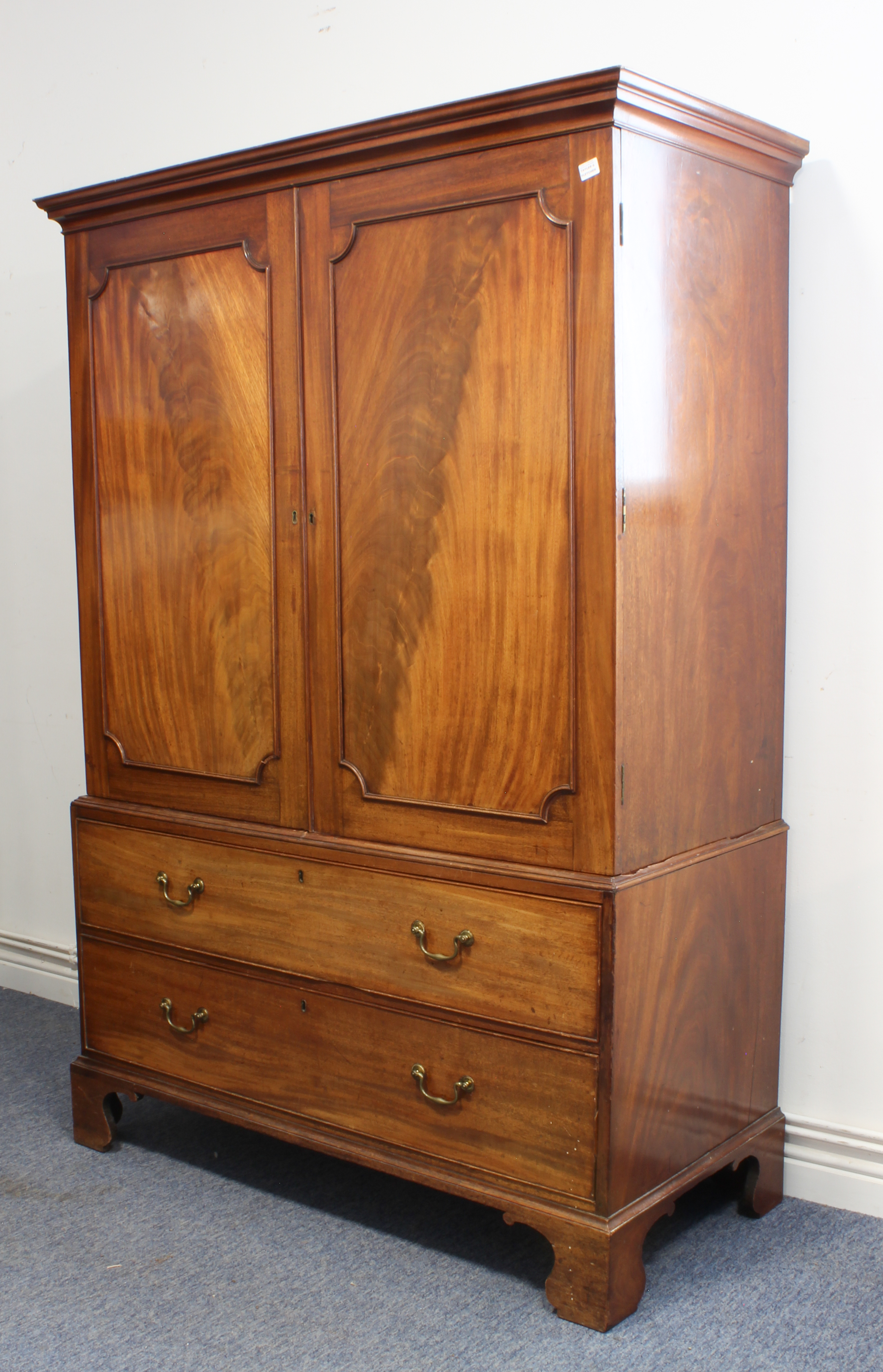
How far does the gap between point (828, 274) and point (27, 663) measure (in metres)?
2.21

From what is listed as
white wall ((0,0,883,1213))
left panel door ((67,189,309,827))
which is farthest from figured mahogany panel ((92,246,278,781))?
white wall ((0,0,883,1213))

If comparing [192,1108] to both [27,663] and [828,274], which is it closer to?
[27,663]

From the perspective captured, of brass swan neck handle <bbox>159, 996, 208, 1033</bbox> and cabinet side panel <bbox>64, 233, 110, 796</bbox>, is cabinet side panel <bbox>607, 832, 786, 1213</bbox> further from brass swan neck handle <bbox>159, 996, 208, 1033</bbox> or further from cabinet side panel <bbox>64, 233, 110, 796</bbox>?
cabinet side panel <bbox>64, 233, 110, 796</bbox>

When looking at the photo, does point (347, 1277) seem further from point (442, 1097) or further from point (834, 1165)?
point (834, 1165)

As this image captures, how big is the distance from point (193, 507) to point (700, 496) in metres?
0.89

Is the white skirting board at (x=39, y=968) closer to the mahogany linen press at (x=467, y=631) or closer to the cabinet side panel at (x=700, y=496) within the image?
the mahogany linen press at (x=467, y=631)

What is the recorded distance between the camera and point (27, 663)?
10.8 ft

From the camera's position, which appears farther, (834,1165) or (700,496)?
(834,1165)

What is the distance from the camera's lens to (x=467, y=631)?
1.91 m

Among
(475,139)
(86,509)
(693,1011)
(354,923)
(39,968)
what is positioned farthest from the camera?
(39,968)

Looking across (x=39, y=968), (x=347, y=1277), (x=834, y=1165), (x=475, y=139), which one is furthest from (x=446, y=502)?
(x=39, y=968)

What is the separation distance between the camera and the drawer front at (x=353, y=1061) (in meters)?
1.89

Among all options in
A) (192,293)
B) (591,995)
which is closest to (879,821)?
(591,995)

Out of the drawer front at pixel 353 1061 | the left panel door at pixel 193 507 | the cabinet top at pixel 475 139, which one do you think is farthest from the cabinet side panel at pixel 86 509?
the drawer front at pixel 353 1061
